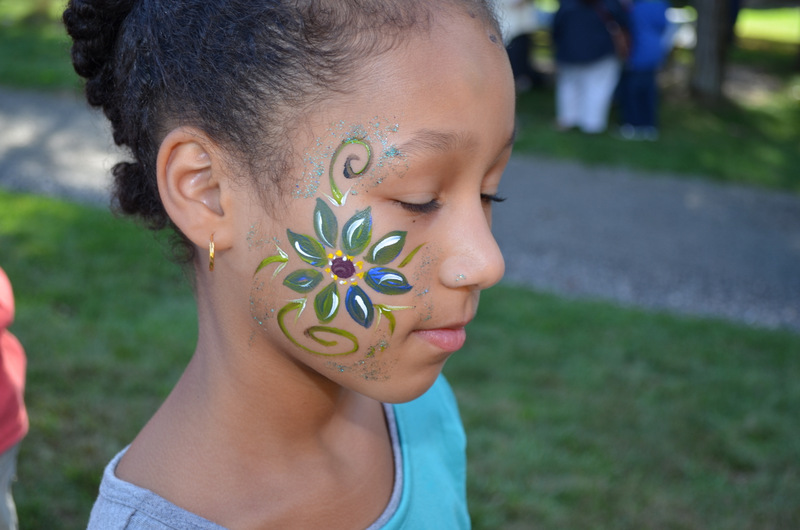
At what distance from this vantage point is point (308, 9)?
4.43 feet

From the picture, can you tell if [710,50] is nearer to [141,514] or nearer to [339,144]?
[339,144]

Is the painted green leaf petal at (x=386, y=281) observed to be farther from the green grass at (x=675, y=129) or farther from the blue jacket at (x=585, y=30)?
the blue jacket at (x=585, y=30)

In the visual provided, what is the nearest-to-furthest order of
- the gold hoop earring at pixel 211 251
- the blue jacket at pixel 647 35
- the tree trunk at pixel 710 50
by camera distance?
the gold hoop earring at pixel 211 251 → the blue jacket at pixel 647 35 → the tree trunk at pixel 710 50

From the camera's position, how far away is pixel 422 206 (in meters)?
1.37

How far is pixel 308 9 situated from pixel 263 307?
0.54m

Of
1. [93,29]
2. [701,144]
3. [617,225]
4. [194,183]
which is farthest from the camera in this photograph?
[701,144]

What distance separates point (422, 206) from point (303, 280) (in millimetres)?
253

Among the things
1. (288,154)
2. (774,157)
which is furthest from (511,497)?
(774,157)

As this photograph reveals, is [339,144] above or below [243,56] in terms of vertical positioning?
below

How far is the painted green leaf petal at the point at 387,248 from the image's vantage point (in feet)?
4.47

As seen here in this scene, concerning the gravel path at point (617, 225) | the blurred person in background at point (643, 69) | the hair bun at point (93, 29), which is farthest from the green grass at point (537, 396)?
the blurred person in background at point (643, 69)

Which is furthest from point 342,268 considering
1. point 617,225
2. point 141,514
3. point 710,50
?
point 710,50

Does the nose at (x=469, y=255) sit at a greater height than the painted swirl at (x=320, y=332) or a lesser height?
greater

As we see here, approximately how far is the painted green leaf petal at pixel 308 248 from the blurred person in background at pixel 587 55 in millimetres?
9012
